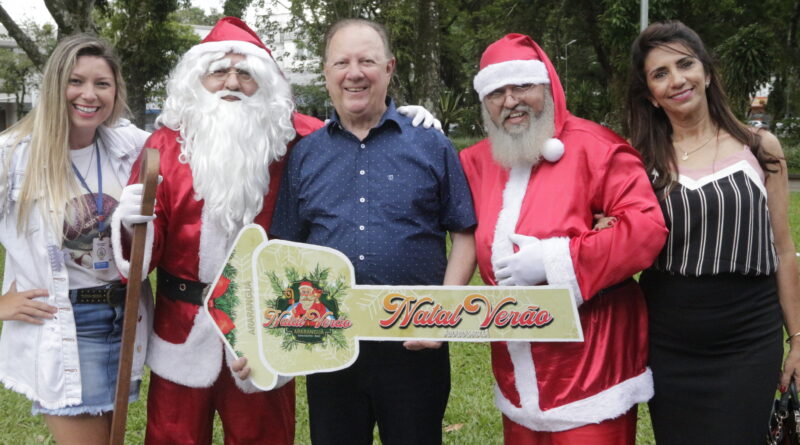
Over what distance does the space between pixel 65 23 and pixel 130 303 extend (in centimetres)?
943

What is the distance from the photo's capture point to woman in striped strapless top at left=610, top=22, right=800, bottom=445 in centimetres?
249

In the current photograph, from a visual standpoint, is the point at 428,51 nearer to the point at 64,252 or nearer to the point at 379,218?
the point at 379,218

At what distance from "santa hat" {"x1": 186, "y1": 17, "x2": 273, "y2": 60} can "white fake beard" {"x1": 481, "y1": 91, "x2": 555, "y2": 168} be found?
109 cm

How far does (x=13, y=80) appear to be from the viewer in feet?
115

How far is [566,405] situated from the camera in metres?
2.49

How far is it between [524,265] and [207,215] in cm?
124

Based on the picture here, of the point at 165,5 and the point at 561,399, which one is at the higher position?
the point at 165,5

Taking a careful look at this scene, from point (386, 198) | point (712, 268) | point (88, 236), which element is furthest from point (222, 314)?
point (712, 268)

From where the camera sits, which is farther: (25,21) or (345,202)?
(25,21)

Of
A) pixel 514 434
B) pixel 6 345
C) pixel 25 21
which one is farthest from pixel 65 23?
pixel 25 21

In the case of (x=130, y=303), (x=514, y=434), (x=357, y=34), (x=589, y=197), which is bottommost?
(x=514, y=434)

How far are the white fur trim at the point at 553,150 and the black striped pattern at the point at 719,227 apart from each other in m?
0.41

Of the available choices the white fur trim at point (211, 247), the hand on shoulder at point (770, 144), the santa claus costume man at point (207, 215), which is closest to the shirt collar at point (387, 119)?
the santa claus costume man at point (207, 215)

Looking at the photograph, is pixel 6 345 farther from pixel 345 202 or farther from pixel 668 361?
pixel 668 361
